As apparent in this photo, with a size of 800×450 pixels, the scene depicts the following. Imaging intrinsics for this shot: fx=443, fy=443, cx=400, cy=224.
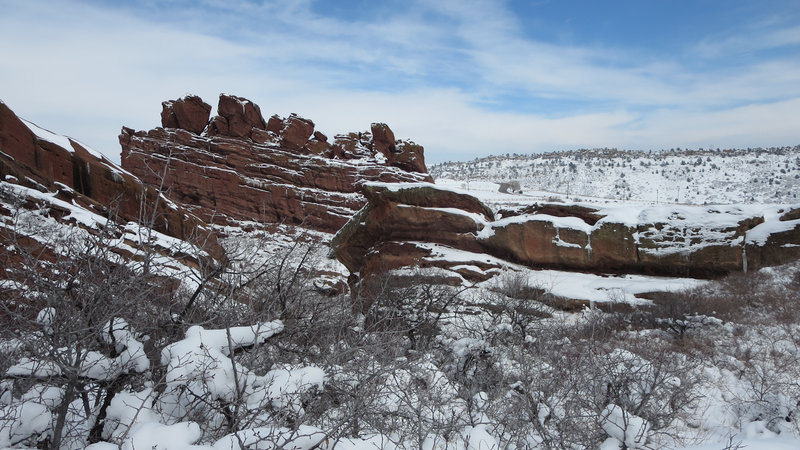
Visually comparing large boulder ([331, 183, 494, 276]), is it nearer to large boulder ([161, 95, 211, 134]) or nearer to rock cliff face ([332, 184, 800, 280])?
rock cliff face ([332, 184, 800, 280])

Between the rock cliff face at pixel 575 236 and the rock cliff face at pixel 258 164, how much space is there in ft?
78.8

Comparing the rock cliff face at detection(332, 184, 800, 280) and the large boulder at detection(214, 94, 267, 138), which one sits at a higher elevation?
the large boulder at detection(214, 94, 267, 138)

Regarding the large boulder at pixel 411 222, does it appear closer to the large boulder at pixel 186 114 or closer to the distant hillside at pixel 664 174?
the large boulder at pixel 186 114

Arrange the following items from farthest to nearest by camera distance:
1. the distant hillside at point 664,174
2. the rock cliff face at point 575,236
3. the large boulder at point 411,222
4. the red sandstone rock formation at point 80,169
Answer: the distant hillside at point 664,174, the large boulder at point 411,222, the rock cliff face at point 575,236, the red sandstone rock formation at point 80,169

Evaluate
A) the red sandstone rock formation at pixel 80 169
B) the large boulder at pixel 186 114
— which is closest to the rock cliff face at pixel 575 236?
the red sandstone rock formation at pixel 80 169

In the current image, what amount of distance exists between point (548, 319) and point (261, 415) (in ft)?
46.2

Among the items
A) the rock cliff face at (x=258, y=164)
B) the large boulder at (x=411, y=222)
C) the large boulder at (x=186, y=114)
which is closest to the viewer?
the large boulder at (x=411, y=222)

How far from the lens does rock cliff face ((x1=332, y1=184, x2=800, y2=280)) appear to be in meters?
18.9

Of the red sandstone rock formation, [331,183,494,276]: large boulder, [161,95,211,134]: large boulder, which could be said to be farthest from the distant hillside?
the red sandstone rock formation

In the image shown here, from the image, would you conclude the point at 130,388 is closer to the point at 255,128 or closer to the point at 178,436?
the point at 178,436

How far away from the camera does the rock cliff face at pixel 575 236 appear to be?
18891 mm

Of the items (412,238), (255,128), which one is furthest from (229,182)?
(412,238)

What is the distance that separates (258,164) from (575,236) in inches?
1368

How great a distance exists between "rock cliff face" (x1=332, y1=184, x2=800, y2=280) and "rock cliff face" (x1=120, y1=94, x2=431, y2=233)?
78.8ft
